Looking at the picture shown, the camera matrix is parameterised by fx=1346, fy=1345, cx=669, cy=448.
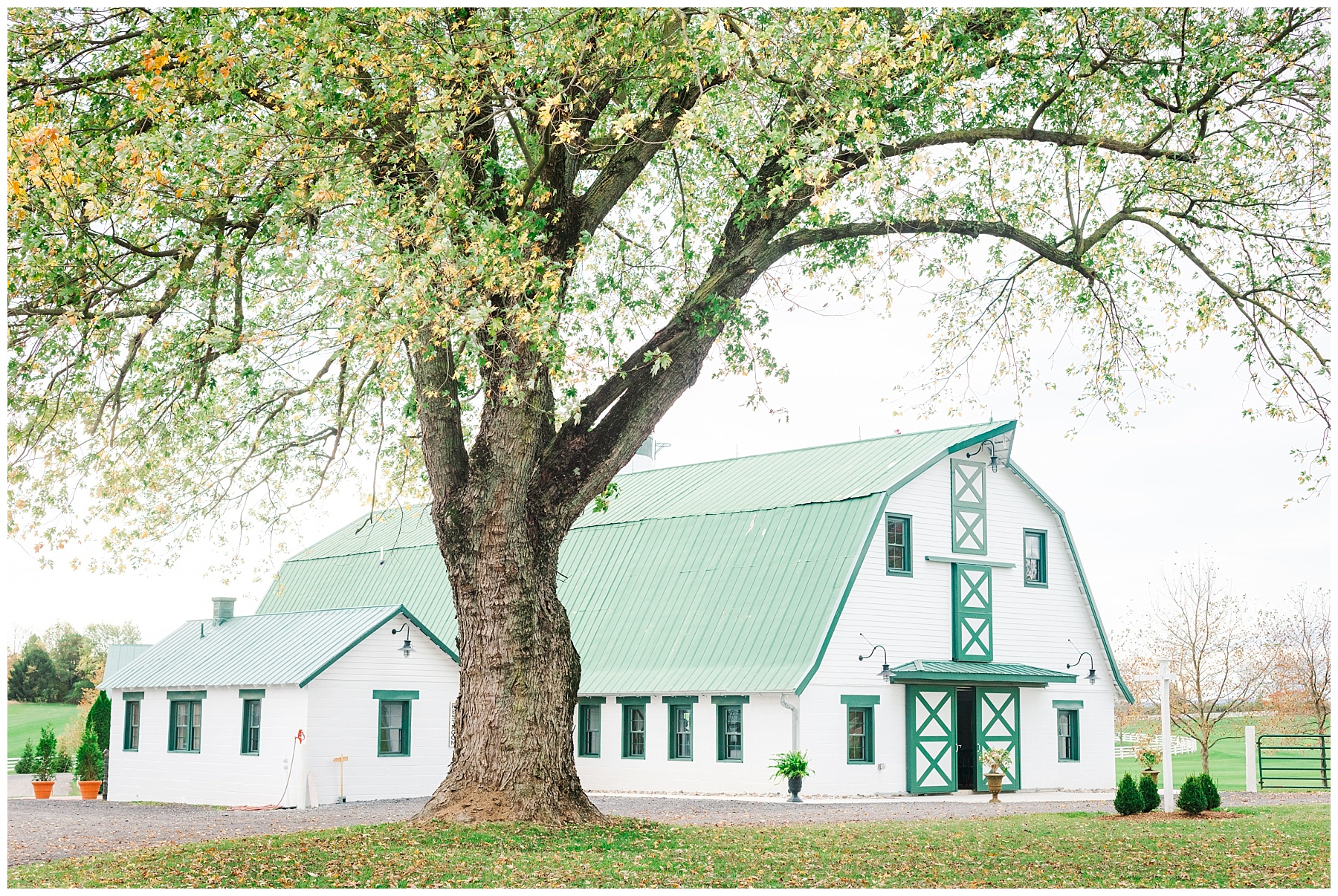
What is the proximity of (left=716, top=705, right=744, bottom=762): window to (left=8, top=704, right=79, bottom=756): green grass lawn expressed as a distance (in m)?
41.0

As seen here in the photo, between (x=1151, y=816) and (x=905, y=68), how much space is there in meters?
11.9

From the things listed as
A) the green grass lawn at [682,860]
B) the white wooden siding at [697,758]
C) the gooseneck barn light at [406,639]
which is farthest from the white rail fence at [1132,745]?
the green grass lawn at [682,860]

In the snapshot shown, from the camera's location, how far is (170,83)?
12.2m

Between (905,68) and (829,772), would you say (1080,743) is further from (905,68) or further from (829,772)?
(905,68)

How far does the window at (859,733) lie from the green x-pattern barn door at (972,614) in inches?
107

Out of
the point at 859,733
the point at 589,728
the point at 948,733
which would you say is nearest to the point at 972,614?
the point at 948,733

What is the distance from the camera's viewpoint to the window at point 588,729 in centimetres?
2891

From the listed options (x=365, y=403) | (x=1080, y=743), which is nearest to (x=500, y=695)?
(x=365, y=403)

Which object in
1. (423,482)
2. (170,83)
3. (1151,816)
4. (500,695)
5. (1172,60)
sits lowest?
(1151,816)

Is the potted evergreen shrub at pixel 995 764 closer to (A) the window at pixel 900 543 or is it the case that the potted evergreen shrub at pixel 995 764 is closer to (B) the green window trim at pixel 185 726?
(A) the window at pixel 900 543

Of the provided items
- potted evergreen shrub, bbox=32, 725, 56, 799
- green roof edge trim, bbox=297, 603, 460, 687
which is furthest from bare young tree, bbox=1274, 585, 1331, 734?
potted evergreen shrub, bbox=32, 725, 56, 799

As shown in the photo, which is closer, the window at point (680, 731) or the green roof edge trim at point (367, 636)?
the green roof edge trim at point (367, 636)

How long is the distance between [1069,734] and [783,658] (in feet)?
27.3

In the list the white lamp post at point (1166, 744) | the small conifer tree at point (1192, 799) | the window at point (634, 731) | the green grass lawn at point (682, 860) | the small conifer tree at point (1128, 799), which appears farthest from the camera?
the window at point (634, 731)
